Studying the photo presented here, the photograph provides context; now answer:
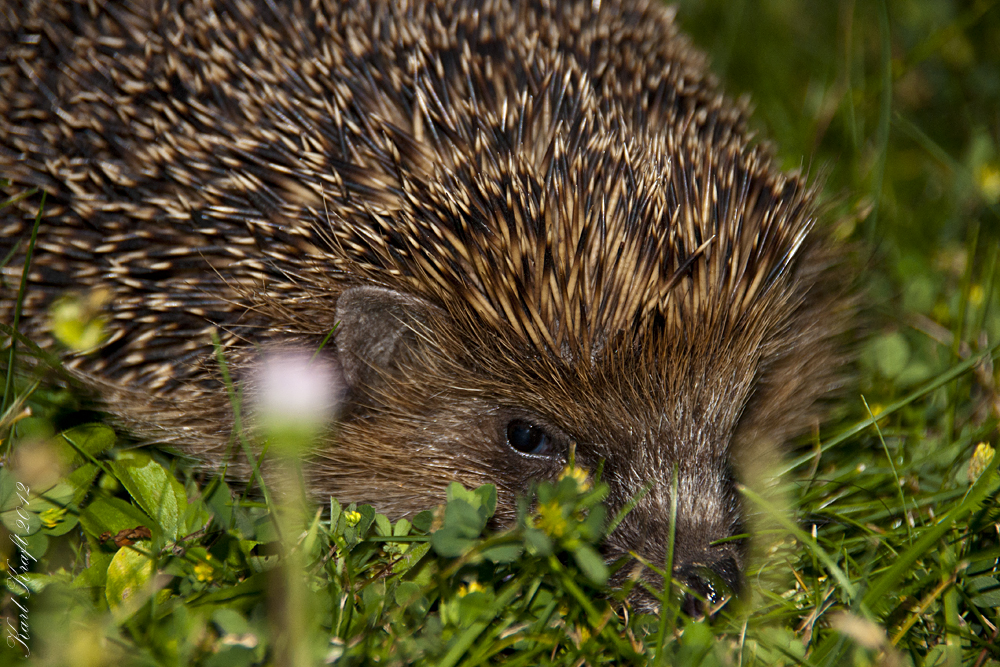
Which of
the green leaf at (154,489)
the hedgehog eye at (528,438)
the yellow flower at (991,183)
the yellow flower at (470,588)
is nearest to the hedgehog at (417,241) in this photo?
the hedgehog eye at (528,438)

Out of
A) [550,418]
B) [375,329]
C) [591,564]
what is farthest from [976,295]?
[375,329]

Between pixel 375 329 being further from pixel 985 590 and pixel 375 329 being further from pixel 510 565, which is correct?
pixel 985 590

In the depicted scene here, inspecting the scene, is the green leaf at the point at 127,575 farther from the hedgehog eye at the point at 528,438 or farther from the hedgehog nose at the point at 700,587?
the hedgehog nose at the point at 700,587

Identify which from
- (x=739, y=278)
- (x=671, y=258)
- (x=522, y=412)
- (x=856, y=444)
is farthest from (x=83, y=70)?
(x=856, y=444)

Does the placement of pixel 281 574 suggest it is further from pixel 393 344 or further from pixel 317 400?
pixel 393 344

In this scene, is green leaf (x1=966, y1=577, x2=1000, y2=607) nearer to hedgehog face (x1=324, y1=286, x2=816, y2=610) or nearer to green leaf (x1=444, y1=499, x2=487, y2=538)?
hedgehog face (x1=324, y1=286, x2=816, y2=610)

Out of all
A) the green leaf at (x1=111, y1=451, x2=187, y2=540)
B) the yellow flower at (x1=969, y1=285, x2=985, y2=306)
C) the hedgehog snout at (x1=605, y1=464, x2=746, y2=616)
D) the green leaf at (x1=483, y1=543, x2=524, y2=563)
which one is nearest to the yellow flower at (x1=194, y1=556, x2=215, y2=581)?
the green leaf at (x1=111, y1=451, x2=187, y2=540)
